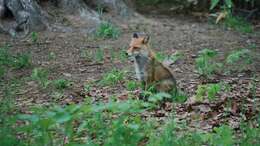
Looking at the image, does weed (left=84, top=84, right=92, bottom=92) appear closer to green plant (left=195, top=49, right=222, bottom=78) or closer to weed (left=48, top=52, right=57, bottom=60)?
green plant (left=195, top=49, right=222, bottom=78)

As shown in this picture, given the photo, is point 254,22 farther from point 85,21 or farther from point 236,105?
point 236,105

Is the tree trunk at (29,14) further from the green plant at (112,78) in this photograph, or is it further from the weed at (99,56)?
the green plant at (112,78)

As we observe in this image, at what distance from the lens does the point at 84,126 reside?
556 cm

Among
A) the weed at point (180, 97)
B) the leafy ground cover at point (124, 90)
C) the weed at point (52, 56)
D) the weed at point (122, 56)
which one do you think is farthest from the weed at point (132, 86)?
the weed at point (52, 56)

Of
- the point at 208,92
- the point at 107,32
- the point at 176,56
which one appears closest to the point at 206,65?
the point at 176,56

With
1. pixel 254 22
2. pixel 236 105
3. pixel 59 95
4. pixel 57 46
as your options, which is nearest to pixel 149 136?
pixel 236 105

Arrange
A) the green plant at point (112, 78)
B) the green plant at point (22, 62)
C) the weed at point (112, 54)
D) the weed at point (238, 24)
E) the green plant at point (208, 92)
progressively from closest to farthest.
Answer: the green plant at point (208, 92) → the green plant at point (112, 78) → the green plant at point (22, 62) → the weed at point (112, 54) → the weed at point (238, 24)

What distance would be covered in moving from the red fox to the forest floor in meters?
0.35

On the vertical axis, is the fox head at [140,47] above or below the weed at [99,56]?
above

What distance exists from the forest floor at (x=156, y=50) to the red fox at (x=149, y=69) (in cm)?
35

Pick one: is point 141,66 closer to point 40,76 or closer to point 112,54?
point 40,76

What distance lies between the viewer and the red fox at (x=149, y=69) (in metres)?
8.02

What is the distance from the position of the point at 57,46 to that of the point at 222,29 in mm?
4795

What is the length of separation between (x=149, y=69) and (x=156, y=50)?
4027 millimetres
